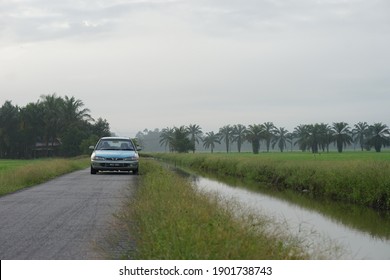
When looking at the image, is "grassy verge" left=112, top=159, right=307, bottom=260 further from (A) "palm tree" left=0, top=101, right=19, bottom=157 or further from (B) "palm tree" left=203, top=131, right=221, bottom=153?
(B) "palm tree" left=203, top=131, right=221, bottom=153

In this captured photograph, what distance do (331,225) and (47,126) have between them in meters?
71.2

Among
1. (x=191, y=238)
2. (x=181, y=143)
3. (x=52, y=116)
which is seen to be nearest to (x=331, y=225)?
(x=191, y=238)

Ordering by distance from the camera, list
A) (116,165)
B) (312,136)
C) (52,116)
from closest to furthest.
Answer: (116,165)
(52,116)
(312,136)

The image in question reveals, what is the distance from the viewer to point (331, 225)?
535 inches

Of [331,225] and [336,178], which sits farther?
[336,178]

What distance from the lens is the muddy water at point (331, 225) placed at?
9656 mm

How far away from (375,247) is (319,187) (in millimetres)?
11917

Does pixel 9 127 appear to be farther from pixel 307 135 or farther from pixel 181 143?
pixel 307 135

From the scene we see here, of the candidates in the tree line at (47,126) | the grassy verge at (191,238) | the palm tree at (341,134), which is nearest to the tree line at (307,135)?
the palm tree at (341,134)

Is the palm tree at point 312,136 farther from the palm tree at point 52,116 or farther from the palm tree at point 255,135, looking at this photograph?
the palm tree at point 52,116

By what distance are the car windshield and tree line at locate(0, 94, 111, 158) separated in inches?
2033

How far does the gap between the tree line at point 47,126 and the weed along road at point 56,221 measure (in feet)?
200

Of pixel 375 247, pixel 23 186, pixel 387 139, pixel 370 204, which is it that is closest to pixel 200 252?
pixel 375 247

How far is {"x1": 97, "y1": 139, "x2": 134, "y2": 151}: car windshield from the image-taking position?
24698 mm
